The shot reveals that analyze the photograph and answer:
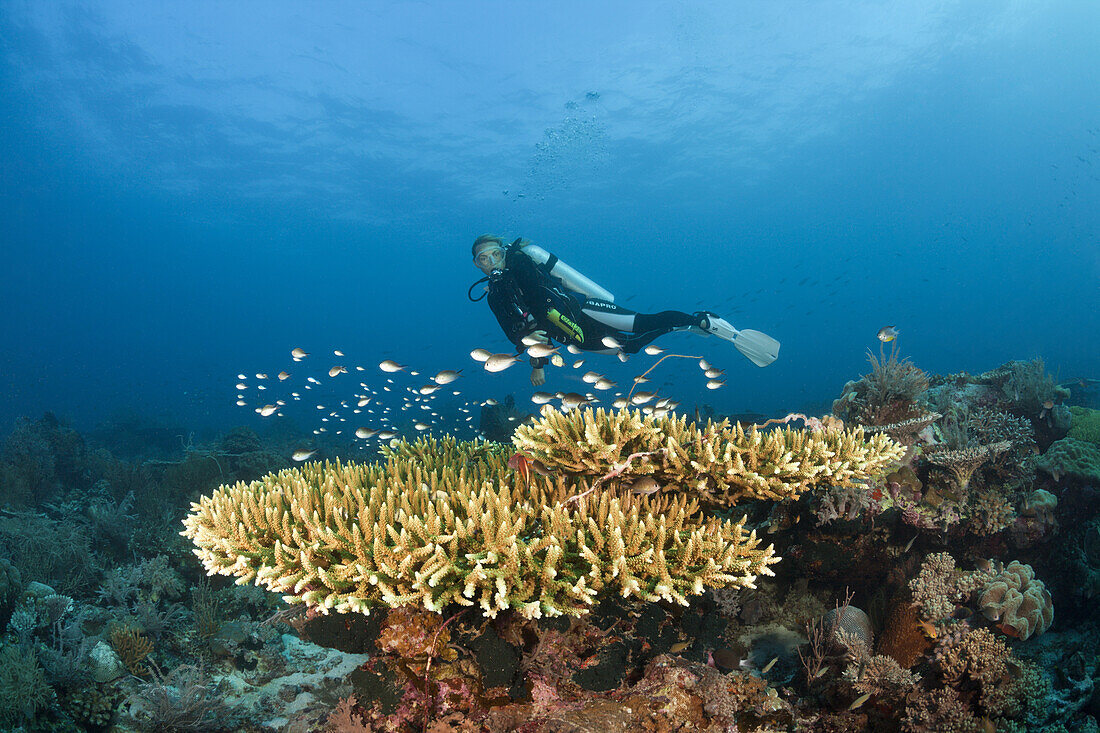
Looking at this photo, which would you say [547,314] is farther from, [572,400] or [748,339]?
[572,400]

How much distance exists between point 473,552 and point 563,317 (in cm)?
633

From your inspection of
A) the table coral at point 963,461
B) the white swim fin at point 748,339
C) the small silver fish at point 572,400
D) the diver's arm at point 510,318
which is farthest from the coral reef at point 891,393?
the diver's arm at point 510,318

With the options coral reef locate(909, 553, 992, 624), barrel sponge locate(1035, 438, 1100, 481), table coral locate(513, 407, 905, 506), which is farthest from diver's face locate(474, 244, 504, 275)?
barrel sponge locate(1035, 438, 1100, 481)

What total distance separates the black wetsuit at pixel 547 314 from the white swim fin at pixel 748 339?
28cm

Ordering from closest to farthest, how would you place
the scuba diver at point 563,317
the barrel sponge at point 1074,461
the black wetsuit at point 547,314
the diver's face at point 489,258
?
the barrel sponge at point 1074,461
the scuba diver at point 563,317
the black wetsuit at point 547,314
the diver's face at point 489,258

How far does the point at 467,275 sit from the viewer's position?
378 ft

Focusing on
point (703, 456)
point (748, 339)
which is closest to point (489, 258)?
point (748, 339)

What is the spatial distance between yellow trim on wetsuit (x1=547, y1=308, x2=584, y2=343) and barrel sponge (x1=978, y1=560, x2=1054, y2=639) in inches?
241

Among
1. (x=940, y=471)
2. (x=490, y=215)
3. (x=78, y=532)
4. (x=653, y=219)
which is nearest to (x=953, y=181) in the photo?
(x=653, y=219)

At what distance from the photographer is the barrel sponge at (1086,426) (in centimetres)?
571

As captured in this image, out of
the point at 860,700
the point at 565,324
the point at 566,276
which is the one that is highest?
the point at 566,276

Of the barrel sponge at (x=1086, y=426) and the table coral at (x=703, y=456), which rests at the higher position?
the barrel sponge at (x=1086, y=426)

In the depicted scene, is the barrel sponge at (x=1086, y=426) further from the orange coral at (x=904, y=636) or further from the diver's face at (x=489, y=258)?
the diver's face at (x=489, y=258)

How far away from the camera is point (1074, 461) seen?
4977mm
